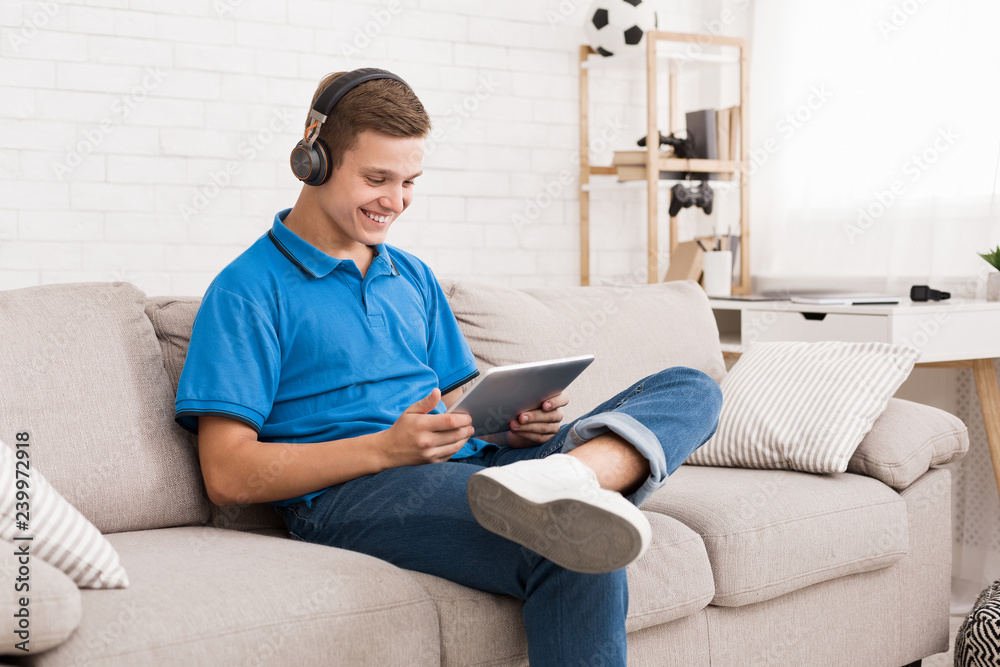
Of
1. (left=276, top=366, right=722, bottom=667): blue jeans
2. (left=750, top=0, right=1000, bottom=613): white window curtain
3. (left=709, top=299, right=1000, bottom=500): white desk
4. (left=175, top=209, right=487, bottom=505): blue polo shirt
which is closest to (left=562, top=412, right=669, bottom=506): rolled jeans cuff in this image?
(left=276, top=366, right=722, bottom=667): blue jeans

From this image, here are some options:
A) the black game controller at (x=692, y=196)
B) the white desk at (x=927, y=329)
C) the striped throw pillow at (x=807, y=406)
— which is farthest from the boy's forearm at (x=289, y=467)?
the black game controller at (x=692, y=196)

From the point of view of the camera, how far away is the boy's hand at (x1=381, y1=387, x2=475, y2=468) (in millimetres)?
1294

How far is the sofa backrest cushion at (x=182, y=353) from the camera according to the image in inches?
61.8

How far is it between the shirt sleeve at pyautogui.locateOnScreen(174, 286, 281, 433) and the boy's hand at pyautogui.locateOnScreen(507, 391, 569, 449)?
401 millimetres

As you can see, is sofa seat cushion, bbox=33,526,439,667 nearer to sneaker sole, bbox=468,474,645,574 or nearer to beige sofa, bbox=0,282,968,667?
Result: beige sofa, bbox=0,282,968,667

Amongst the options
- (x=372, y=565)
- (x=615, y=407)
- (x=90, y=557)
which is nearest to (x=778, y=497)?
(x=615, y=407)

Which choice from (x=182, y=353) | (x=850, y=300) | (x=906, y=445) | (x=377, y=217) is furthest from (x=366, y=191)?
(x=850, y=300)

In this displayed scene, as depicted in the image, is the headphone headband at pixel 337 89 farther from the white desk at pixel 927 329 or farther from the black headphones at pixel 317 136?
the white desk at pixel 927 329

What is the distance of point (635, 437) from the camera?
4.12 feet

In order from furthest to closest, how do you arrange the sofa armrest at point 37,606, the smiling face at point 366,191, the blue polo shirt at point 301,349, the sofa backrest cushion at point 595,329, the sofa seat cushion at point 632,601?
1. the sofa backrest cushion at point 595,329
2. the smiling face at point 366,191
3. the blue polo shirt at point 301,349
4. the sofa seat cushion at point 632,601
5. the sofa armrest at point 37,606

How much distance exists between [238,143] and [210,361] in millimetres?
1753

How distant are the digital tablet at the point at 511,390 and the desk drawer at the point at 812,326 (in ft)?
3.85

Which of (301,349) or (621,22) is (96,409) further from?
(621,22)

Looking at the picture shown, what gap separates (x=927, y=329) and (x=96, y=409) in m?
1.90
